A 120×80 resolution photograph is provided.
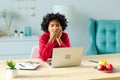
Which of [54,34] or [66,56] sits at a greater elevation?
[54,34]

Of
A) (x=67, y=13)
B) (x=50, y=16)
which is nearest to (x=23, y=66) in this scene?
(x=50, y=16)

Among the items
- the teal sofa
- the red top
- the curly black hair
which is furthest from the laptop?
the teal sofa

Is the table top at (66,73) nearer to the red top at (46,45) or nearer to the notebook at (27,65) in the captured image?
the notebook at (27,65)

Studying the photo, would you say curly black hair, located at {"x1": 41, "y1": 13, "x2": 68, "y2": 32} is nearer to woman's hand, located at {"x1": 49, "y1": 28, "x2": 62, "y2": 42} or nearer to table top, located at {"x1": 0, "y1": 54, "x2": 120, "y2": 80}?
woman's hand, located at {"x1": 49, "y1": 28, "x2": 62, "y2": 42}

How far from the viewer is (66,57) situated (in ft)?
6.73

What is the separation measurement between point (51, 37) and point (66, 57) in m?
0.49

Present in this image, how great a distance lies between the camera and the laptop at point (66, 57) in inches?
79.0

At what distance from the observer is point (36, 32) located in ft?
14.0

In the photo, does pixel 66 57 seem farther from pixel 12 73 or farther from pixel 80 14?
pixel 80 14

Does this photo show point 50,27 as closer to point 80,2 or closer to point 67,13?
point 67,13

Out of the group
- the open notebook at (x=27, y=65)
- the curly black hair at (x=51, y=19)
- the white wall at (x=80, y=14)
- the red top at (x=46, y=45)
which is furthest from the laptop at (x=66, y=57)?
the white wall at (x=80, y=14)

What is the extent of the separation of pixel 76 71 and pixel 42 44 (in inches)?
26.0

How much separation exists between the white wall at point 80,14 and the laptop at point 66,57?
2.19m

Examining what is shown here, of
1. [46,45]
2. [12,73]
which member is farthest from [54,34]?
[12,73]
